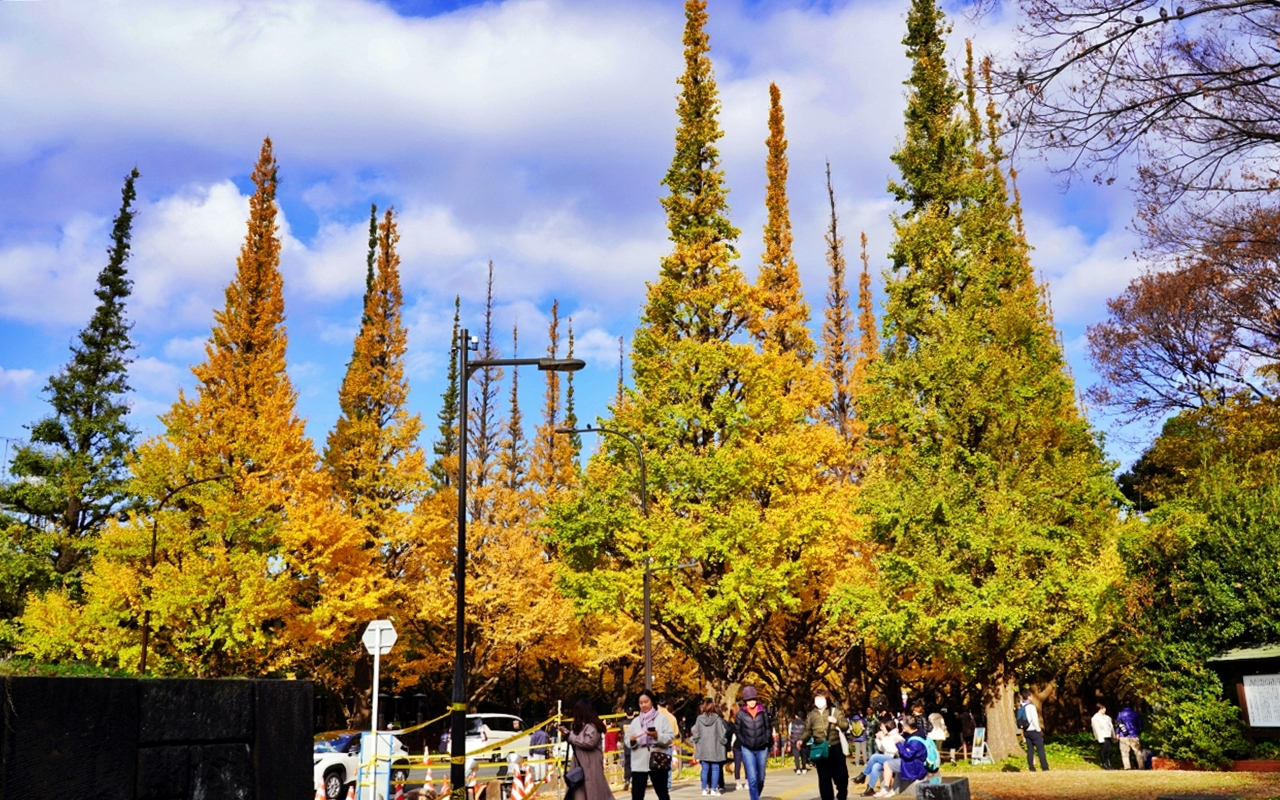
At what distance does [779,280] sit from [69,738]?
31.8 metres

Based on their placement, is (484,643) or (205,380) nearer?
(205,380)

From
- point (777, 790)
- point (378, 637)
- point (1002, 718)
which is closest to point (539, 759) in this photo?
point (378, 637)

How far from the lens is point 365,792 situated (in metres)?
15.5

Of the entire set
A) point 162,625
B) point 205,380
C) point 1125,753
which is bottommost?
point 1125,753

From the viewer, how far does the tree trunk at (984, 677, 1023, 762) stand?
2248 centimetres

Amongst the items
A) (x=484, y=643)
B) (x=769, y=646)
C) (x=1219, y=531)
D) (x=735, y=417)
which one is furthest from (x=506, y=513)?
(x=1219, y=531)

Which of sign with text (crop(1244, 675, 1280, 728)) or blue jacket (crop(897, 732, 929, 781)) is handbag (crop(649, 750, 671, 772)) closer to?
blue jacket (crop(897, 732, 929, 781))

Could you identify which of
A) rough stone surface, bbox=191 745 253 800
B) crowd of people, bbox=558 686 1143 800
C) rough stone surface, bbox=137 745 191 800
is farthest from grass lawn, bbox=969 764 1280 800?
rough stone surface, bbox=137 745 191 800

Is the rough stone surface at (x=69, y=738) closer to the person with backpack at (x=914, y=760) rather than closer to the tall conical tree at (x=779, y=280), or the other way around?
the person with backpack at (x=914, y=760)

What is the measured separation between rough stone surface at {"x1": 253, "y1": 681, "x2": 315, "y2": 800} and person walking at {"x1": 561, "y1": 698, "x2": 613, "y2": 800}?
3305mm

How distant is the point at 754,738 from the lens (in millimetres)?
12867

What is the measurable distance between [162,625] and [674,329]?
16339mm

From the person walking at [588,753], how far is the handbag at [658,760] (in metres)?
4.09

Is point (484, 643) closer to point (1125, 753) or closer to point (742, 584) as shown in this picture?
point (742, 584)
